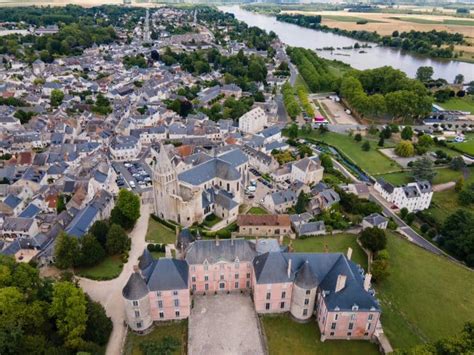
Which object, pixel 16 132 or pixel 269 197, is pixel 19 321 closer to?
pixel 269 197

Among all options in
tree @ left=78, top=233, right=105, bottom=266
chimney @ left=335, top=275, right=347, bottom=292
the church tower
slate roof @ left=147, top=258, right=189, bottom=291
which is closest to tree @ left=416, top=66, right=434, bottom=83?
the church tower

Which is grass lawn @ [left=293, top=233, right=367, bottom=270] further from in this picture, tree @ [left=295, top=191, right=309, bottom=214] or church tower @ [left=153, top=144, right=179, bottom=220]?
church tower @ [left=153, top=144, right=179, bottom=220]

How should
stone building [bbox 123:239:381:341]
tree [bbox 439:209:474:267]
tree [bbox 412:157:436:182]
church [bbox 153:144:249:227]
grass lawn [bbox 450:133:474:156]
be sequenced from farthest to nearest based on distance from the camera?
grass lawn [bbox 450:133:474:156] → tree [bbox 412:157:436:182] → church [bbox 153:144:249:227] → tree [bbox 439:209:474:267] → stone building [bbox 123:239:381:341]

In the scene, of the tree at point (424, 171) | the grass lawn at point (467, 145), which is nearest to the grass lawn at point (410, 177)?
the tree at point (424, 171)

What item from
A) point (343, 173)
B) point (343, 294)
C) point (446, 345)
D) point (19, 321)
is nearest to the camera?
point (446, 345)

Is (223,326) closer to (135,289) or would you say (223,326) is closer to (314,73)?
(135,289)

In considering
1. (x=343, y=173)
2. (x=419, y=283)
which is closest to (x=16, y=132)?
(x=343, y=173)
